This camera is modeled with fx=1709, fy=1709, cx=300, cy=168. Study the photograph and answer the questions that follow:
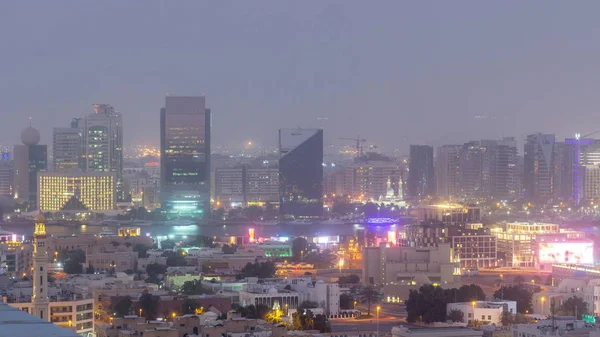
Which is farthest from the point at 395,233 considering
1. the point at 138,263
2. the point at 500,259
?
the point at 138,263

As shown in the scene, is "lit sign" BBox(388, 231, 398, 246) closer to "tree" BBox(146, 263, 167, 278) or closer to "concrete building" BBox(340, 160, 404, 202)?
"tree" BBox(146, 263, 167, 278)

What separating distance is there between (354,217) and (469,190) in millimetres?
10491

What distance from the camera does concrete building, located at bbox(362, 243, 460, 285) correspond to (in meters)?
29.0

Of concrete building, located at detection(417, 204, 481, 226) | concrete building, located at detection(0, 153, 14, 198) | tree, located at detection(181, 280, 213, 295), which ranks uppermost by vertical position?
concrete building, located at detection(0, 153, 14, 198)

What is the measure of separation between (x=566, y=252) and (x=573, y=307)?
11.3 metres

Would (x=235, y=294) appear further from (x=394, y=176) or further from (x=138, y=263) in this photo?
(x=394, y=176)

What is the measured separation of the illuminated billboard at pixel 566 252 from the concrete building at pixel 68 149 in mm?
34559

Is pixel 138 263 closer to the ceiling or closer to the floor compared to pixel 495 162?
closer to the floor

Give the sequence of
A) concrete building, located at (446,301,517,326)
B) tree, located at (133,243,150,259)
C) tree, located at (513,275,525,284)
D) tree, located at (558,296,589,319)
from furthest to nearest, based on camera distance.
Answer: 1. tree, located at (133,243,150,259)
2. tree, located at (513,275,525,284)
3. tree, located at (558,296,589,319)
4. concrete building, located at (446,301,517,326)

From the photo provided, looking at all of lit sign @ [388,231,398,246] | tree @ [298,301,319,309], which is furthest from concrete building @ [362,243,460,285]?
lit sign @ [388,231,398,246]

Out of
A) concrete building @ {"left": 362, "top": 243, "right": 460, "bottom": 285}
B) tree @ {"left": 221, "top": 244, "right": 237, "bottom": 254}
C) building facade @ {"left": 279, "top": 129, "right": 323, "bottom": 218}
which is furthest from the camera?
building facade @ {"left": 279, "top": 129, "right": 323, "bottom": 218}

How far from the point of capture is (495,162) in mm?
67562

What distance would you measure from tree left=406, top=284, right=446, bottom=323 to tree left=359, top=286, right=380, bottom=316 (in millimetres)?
1564

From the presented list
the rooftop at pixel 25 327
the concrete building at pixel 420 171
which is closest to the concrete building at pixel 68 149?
the concrete building at pixel 420 171
